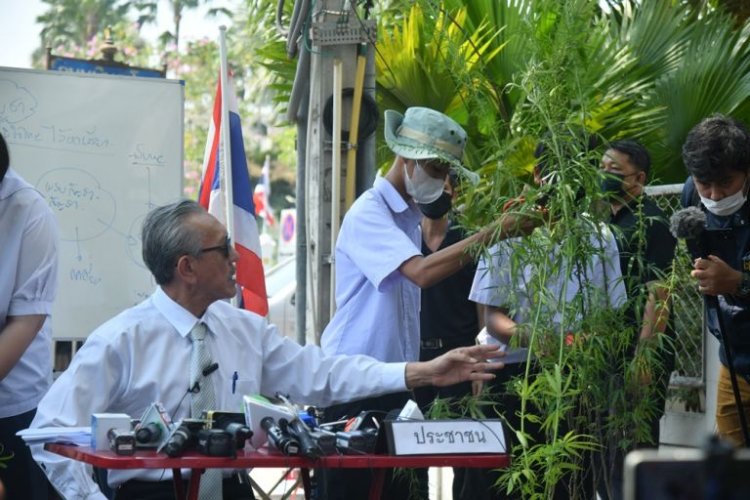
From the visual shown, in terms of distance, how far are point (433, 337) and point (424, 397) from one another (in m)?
0.47

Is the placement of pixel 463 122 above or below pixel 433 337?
above

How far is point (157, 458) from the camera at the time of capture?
11.0 feet

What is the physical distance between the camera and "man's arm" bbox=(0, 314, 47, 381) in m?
4.42

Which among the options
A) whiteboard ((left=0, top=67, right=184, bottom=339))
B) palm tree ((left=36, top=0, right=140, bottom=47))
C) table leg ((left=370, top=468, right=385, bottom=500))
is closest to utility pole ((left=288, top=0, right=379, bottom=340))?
whiteboard ((left=0, top=67, right=184, bottom=339))

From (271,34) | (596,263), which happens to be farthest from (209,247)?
(271,34)

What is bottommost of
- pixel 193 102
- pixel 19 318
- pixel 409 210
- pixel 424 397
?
pixel 424 397

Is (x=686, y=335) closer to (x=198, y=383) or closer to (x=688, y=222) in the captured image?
(x=688, y=222)

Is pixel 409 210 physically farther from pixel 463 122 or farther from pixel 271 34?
pixel 271 34

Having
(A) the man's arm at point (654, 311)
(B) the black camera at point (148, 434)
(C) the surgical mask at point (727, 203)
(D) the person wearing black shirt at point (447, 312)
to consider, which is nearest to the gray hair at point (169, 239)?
(B) the black camera at point (148, 434)

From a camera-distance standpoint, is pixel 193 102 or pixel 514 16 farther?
pixel 193 102

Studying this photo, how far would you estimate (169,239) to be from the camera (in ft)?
13.7

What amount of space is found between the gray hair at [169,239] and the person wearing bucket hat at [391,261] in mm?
805

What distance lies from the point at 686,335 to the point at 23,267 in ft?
13.0

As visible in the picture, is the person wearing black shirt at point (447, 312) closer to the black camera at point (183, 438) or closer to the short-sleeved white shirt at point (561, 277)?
the short-sleeved white shirt at point (561, 277)
